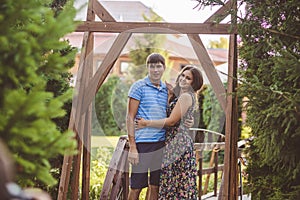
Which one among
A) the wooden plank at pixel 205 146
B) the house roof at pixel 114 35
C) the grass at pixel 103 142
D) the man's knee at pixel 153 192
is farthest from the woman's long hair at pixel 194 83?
the grass at pixel 103 142

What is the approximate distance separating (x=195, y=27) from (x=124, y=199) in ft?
5.66

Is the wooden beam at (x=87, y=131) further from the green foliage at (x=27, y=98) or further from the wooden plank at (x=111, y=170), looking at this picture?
the green foliage at (x=27, y=98)

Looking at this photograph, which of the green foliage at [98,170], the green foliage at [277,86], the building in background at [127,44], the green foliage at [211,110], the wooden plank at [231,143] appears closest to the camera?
the green foliage at [277,86]

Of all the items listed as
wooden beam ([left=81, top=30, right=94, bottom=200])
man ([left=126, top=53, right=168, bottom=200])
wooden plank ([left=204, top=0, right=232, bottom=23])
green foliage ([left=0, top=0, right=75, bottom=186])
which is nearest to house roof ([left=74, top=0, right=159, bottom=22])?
wooden beam ([left=81, top=30, right=94, bottom=200])

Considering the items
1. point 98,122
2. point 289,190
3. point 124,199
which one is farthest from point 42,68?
point 98,122

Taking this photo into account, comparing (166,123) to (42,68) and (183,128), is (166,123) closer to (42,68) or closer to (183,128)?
(183,128)

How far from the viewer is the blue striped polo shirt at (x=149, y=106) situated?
4422 mm

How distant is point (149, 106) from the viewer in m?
4.46

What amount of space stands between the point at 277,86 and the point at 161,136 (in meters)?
1.28

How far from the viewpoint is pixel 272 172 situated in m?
4.12

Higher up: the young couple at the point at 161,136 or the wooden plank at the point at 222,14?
the wooden plank at the point at 222,14

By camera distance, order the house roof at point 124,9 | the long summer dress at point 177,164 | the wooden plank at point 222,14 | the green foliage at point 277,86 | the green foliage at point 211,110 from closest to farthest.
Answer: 1. the green foliage at point 277,86
2. the wooden plank at point 222,14
3. the long summer dress at point 177,164
4. the house roof at point 124,9
5. the green foliage at point 211,110

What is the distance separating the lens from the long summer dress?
4.41 metres

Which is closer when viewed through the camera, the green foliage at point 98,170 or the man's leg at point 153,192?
the man's leg at point 153,192
